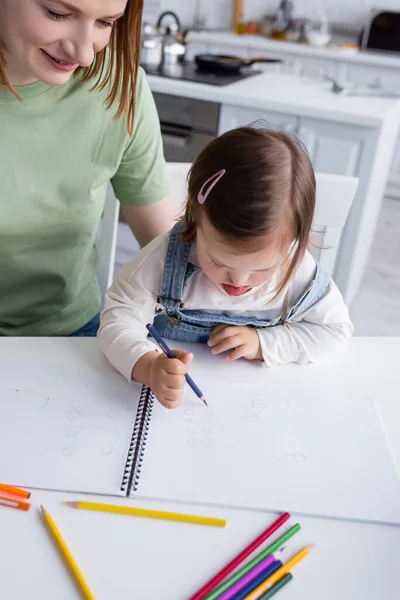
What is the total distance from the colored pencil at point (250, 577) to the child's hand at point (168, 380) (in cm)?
23

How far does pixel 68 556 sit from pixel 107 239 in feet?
2.46

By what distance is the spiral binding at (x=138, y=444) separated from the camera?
0.63 metres

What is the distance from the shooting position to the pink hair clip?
787 millimetres

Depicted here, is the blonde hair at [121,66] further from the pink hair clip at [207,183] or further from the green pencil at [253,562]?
the green pencil at [253,562]

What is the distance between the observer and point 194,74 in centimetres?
228

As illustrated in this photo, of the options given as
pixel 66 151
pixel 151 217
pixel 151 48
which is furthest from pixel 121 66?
pixel 151 48

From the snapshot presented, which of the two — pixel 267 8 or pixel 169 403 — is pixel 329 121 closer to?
pixel 169 403

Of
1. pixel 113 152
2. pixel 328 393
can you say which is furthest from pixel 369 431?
pixel 113 152

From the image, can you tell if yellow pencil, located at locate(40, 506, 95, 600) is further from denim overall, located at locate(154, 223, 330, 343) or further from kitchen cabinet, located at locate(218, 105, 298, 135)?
kitchen cabinet, located at locate(218, 105, 298, 135)

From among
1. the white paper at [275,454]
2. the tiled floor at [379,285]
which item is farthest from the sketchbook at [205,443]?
the tiled floor at [379,285]

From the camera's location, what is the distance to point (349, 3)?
4051 mm

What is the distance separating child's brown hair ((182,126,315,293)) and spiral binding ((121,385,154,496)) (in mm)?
231

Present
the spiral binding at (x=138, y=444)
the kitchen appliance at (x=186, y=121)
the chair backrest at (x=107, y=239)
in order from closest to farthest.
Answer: the spiral binding at (x=138, y=444), the chair backrest at (x=107, y=239), the kitchen appliance at (x=186, y=121)

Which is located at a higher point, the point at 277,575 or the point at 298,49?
the point at 298,49
